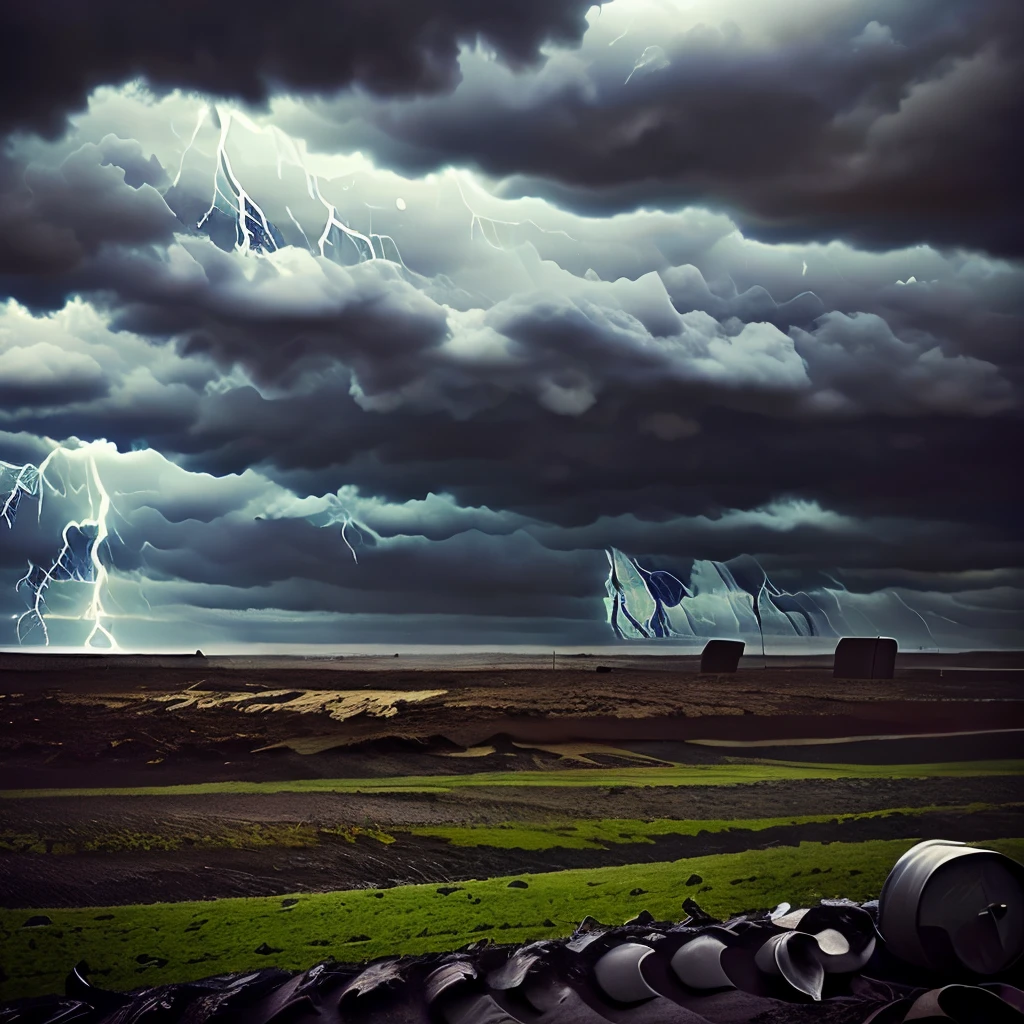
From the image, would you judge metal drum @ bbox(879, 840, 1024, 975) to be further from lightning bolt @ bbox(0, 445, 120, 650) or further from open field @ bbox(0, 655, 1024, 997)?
lightning bolt @ bbox(0, 445, 120, 650)

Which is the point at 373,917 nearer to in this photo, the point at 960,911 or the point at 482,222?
the point at 960,911

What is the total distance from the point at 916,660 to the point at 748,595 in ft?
5.96

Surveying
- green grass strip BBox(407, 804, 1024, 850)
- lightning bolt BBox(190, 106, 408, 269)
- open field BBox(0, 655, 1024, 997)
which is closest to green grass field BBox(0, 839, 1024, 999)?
open field BBox(0, 655, 1024, 997)

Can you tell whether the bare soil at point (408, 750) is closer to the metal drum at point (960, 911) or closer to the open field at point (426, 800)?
the open field at point (426, 800)

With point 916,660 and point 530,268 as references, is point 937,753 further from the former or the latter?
point 530,268

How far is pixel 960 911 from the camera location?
4.23 metres

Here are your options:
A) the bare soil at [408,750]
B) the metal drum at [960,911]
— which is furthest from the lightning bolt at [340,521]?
the metal drum at [960,911]

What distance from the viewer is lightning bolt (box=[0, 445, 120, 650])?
661 centimetres

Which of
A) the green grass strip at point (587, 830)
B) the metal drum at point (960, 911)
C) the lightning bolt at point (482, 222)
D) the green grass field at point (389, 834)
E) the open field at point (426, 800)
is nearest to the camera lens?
the metal drum at point (960, 911)

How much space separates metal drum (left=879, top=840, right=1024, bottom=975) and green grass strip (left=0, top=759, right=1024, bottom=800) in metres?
2.80

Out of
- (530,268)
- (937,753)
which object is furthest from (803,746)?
(530,268)

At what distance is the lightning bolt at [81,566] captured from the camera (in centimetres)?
661

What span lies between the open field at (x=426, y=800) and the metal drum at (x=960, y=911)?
62.4 inches

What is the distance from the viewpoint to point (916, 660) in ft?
28.3
